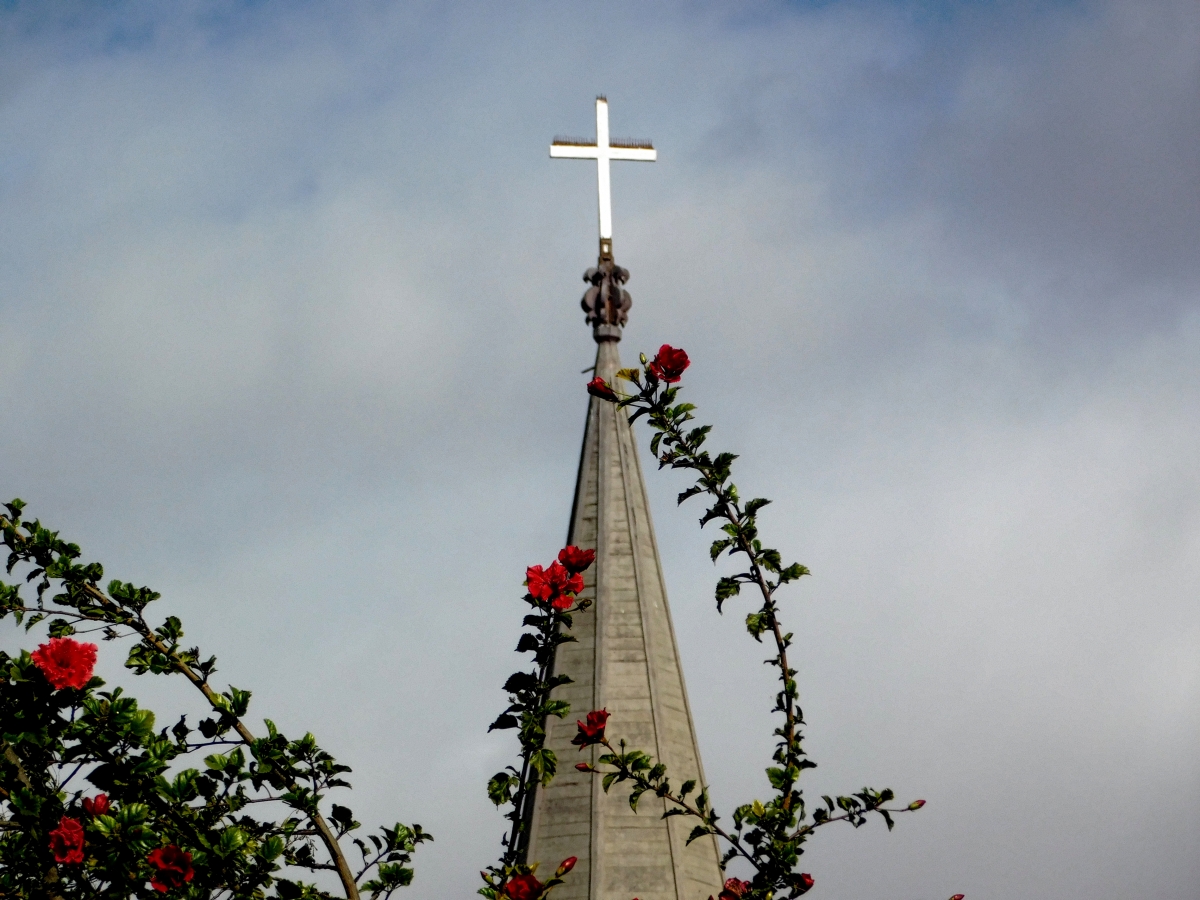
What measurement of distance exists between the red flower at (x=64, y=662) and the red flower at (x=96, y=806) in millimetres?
597

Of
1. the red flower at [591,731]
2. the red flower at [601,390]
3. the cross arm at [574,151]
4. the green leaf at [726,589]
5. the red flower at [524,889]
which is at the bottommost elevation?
the red flower at [524,889]

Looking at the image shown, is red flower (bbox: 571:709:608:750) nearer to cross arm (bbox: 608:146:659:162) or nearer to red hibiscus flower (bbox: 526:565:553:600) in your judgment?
red hibiscus flower (bbox: 526:565:553:600)

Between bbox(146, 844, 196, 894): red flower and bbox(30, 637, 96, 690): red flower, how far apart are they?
38.4 inches

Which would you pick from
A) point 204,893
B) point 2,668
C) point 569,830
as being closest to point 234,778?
point 204,893

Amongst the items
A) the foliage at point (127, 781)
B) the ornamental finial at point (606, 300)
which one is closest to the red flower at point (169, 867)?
the foliage at point (127, 781)

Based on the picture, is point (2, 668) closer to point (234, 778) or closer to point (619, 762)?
point (234, 778)

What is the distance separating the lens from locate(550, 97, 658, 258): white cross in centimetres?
3148

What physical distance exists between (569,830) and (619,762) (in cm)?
1489

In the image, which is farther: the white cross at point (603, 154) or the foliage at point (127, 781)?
the white cross at point (603, 154)

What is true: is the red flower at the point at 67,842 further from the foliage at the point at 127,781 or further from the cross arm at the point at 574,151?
the cross arm at the point at 574,151

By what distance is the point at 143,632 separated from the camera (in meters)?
9.88

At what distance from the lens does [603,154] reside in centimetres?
3167

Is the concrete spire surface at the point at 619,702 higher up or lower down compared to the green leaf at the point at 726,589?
higher up

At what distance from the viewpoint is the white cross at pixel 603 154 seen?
103 ft
